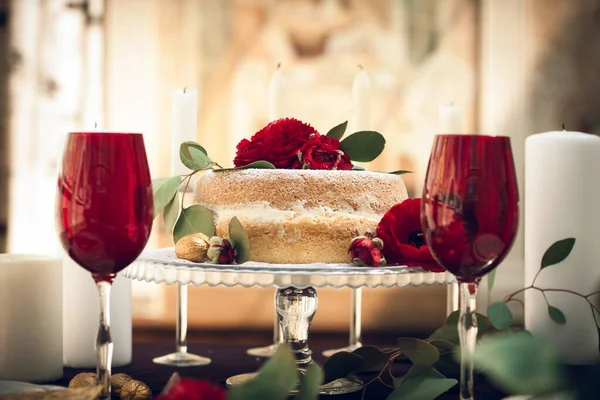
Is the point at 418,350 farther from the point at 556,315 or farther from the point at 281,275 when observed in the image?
the point at 556,315

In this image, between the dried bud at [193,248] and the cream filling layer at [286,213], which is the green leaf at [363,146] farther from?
the dried bud at [193,248]

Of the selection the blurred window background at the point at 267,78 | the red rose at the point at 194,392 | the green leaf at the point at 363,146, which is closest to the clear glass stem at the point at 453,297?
the green leaf at the point at 363,146

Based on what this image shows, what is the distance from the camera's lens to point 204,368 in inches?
46.6

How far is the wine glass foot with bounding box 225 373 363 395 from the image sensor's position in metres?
1.00

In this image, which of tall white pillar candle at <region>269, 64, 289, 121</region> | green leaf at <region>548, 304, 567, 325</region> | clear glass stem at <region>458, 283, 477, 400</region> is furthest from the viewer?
tall white pillar candle at <region>269, 64, 289, 121</region>

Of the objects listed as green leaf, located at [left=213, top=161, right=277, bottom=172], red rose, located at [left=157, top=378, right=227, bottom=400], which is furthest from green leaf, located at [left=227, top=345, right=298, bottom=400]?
green leaf, located at [left=213, top=161, right=277, bottom=172]

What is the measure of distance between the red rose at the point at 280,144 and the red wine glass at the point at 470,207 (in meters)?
0.47

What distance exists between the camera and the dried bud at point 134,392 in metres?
0.92

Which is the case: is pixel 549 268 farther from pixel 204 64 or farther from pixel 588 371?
pixel 204 64

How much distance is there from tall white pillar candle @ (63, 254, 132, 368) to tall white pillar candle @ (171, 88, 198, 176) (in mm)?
275

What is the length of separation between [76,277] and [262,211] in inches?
12.1

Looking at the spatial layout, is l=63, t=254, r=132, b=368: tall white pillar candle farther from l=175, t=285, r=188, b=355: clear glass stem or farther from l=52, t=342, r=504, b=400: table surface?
l=175, t=285, r=188, b=355: clear glass stem

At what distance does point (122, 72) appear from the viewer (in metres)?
3.21

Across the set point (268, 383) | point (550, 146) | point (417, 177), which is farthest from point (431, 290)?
point (268, 383)
